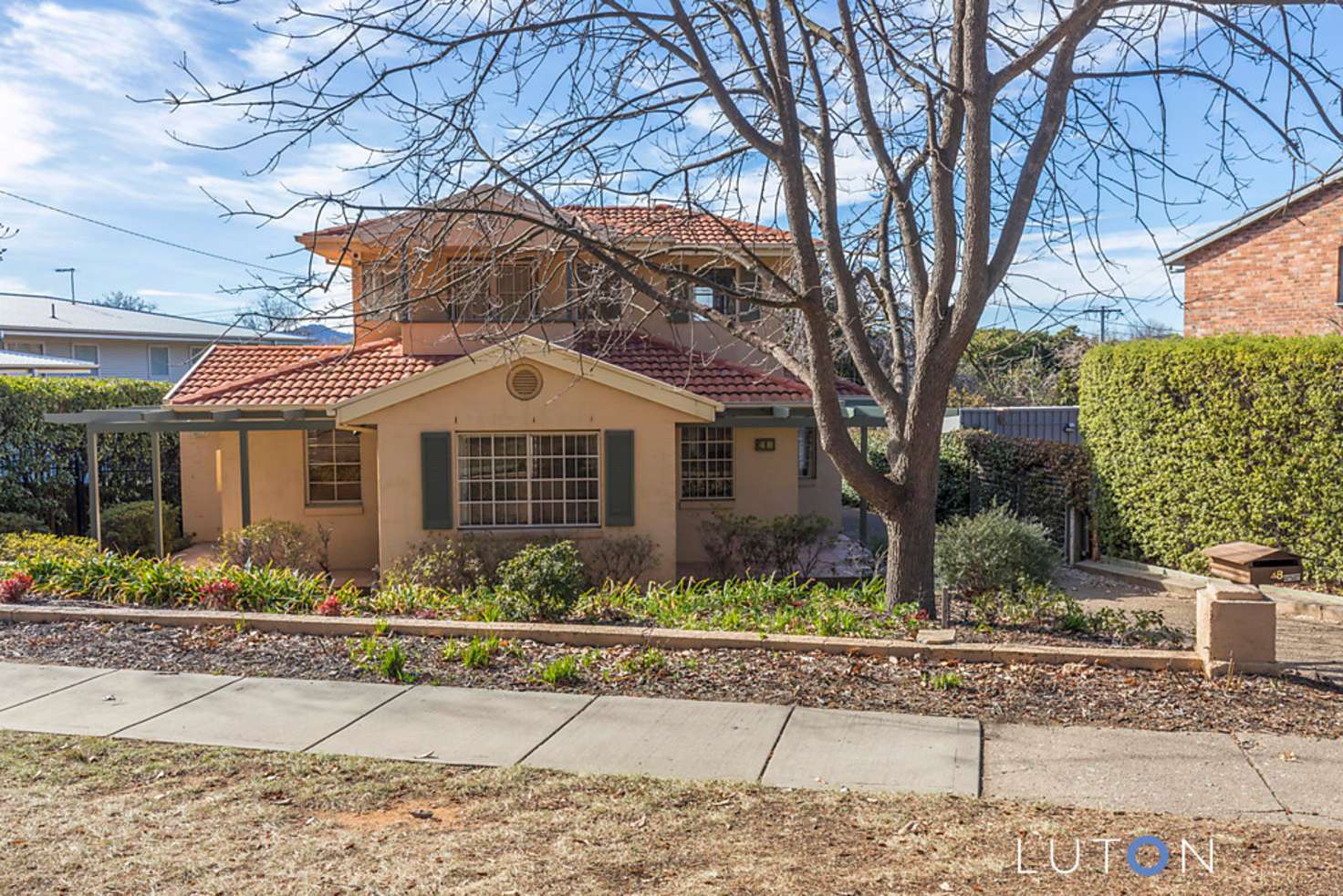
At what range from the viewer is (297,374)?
50.9ft

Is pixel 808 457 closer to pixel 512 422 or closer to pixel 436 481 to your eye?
pixel 512 422

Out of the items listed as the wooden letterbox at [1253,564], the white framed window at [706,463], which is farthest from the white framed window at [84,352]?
the wooden letterbox at [1253,564]

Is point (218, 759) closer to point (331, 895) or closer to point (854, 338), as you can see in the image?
point (331, 895)

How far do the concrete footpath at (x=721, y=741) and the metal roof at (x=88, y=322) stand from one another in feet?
77.5

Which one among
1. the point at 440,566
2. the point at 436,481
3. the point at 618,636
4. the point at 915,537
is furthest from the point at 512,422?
the point at 915,537

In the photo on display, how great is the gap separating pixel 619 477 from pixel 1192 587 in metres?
7.10

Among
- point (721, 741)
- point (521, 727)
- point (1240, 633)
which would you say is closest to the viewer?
point (721, 741)

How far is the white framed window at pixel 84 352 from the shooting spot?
32.8 metres

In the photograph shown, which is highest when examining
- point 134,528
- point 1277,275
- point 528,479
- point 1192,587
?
point 1277,275

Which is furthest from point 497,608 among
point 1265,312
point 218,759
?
point 1265,312

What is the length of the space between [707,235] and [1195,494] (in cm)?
805

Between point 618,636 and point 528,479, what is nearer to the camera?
point 618,636

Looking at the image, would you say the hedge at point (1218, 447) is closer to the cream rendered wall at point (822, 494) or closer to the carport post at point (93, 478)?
the cream rendered wall at point (822, 494)

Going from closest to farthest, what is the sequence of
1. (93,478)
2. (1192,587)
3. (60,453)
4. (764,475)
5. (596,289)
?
1. (596,289)
2. (1192,587)
3. (93,478)
4. (764,475)
5. (60,453)
